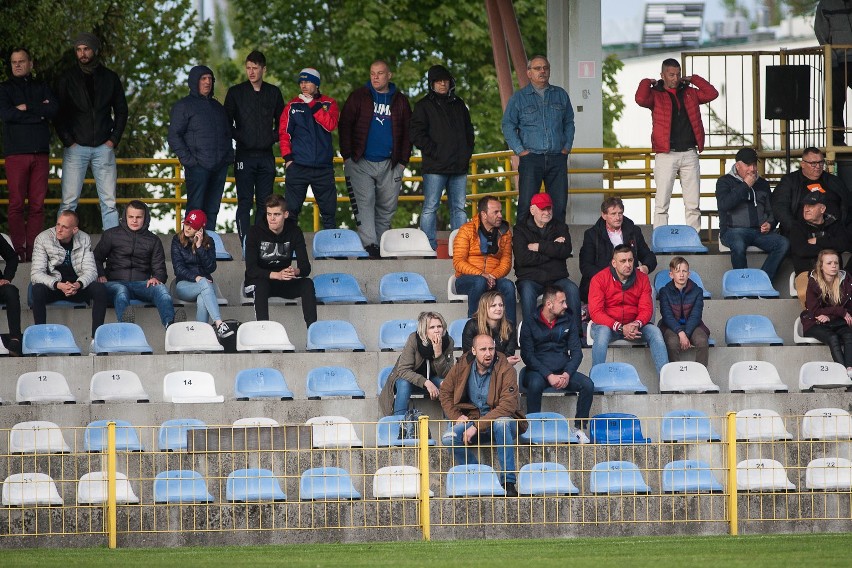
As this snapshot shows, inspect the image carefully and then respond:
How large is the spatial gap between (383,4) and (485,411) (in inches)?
758

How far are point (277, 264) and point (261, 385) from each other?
156cm

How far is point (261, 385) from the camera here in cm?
1229

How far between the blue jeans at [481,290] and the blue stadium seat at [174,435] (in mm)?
3242

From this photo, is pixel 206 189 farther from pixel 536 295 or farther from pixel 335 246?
pixel 536 295

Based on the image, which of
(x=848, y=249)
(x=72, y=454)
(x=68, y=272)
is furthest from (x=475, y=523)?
(x=848, y=249)

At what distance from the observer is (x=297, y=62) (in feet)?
96.8

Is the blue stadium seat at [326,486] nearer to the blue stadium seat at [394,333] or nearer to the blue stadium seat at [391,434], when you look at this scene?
the blue stadium seat at [391,434]

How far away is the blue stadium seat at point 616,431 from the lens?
34.8 ft

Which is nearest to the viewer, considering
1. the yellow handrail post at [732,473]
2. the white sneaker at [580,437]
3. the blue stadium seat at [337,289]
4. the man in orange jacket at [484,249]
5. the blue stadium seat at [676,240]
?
the yellow handrail post at [732,473]

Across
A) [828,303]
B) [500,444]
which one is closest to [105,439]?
[500,444]

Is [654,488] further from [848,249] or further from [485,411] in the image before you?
[848,249]

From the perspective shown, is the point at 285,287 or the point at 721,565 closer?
the point at 721,565

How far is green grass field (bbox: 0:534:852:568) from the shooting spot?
9.02 meters

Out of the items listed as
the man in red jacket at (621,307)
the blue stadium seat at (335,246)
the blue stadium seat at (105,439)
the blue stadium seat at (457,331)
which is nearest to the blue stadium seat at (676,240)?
the man in red jacket at (621,307)
